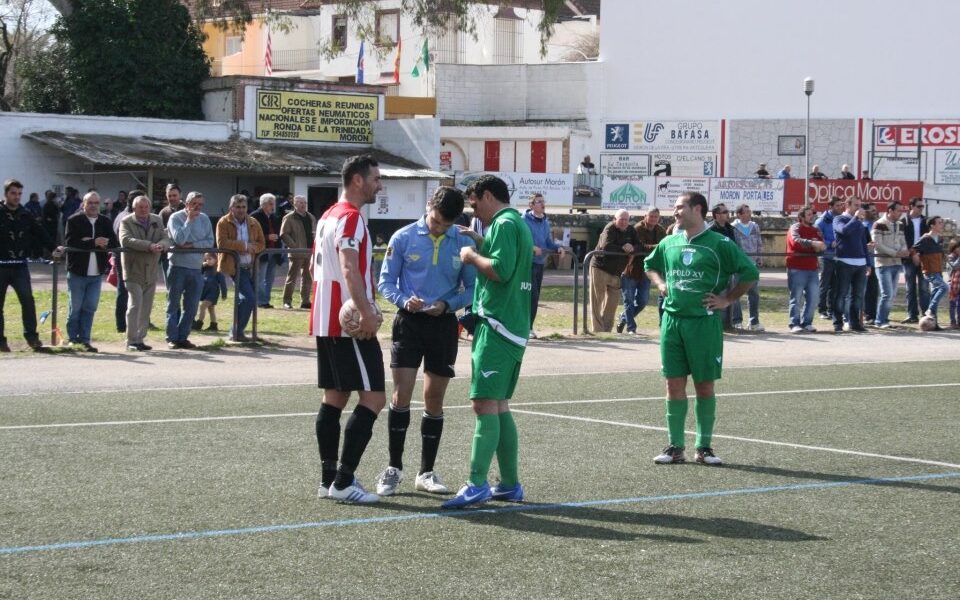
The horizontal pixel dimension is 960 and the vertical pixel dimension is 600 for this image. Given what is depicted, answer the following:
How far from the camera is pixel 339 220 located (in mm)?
7332

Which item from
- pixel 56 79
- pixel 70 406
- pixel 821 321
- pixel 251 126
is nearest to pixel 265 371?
pixel 70 406

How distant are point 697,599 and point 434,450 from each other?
2.62 meters

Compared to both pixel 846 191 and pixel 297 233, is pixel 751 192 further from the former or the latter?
pixel 297 233

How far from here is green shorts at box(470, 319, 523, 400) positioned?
298 inches

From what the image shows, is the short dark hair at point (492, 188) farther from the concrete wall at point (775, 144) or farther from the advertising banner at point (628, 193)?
the concrete wall at point (775, 144)

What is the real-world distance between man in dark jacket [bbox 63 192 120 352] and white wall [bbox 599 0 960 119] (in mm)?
38823

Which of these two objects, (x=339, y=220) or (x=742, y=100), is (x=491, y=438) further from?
(x=742, y=100)

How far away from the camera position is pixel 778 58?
53.7 meters

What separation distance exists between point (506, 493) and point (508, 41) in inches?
2253

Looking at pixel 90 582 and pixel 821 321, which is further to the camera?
pixel 821 321

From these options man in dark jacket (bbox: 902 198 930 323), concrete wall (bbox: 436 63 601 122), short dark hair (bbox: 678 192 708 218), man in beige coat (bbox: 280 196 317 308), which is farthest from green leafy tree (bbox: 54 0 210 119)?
short dark hair (bbox: 678 192 708 218)

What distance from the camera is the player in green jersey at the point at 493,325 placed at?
7.53m

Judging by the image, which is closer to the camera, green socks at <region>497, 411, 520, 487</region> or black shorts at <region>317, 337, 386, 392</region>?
black shorts at <region>317, 337, 386, 392</region>

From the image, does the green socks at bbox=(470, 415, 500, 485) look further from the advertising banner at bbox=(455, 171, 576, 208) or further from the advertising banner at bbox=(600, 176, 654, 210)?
the advertising banner at bbox=(600, 176, 654, 210)
